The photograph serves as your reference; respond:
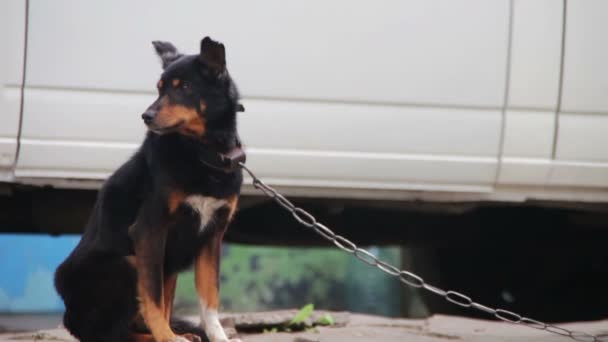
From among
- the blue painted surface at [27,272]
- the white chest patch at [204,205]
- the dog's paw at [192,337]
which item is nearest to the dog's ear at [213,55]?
the white chest patch at [204,205]

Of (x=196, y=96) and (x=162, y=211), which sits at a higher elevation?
(x=196, y=96)

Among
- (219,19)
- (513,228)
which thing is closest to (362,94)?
(219,19)

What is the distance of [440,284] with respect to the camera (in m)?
5.86

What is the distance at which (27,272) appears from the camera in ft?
19.1

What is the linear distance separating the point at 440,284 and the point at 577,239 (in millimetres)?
919

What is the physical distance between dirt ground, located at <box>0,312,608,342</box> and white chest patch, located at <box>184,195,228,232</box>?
856 millimetres

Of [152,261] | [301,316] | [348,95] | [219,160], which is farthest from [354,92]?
[152,261]

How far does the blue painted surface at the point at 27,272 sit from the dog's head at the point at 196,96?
273 centimetres

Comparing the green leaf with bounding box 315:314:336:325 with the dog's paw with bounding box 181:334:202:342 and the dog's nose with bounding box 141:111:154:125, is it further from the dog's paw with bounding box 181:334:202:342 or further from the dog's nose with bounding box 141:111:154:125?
the dog's nose with bounding box 141:111:154:125

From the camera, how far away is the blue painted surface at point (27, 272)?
580 cm

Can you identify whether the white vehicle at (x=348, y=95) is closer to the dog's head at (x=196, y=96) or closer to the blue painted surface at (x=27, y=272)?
the dog's head at (x=196, y=96)

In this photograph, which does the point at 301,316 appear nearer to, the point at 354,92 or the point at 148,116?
the point at 354,92

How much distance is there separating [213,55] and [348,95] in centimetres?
128

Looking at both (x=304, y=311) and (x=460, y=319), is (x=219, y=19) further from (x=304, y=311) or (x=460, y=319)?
(x=460, y=319)
